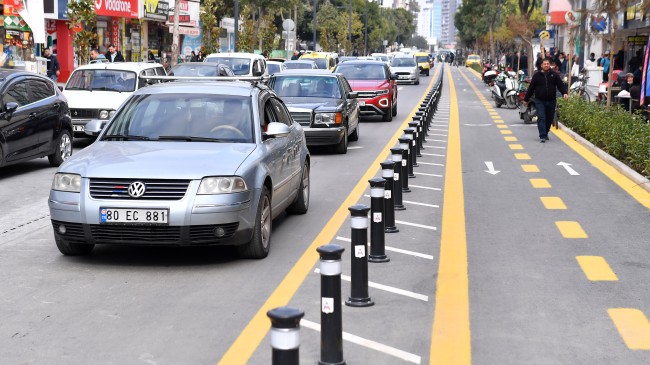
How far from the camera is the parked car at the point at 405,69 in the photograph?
5612cm

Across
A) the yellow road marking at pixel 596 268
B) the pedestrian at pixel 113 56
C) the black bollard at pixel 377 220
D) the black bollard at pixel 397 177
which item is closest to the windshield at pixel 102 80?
the pedestrian at pixel 113 56

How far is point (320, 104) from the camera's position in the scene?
64.3 feet

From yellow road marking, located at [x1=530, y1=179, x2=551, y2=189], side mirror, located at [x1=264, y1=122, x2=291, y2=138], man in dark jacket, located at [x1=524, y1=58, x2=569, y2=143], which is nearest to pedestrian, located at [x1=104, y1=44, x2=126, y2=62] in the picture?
man in dark jacket, located at [x1=524, y1=58, x2=569, y2=143]

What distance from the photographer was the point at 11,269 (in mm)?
8875

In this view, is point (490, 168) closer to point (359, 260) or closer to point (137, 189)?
point (137, 189)

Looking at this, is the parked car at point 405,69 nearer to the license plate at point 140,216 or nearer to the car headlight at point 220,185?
the car headlight at point 220,185

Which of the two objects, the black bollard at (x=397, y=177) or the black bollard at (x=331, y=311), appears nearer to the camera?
the black bollard at (x=331, y=311)

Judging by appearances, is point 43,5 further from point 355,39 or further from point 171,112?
point 355,39

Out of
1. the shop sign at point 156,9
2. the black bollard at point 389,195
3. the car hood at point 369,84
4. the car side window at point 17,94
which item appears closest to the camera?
the black bollard at point 389,195

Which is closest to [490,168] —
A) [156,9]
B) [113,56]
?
[113,56]

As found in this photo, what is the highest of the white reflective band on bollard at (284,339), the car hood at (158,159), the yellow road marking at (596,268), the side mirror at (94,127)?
the side mirror at (94,127)

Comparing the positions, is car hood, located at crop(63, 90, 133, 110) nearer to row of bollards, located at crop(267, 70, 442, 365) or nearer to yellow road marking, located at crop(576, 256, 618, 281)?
row of bollards, located at crop(267, 70, 442, 365)

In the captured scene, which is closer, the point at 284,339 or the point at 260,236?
the point at 284,339

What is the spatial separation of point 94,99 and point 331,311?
15072 millimetres
